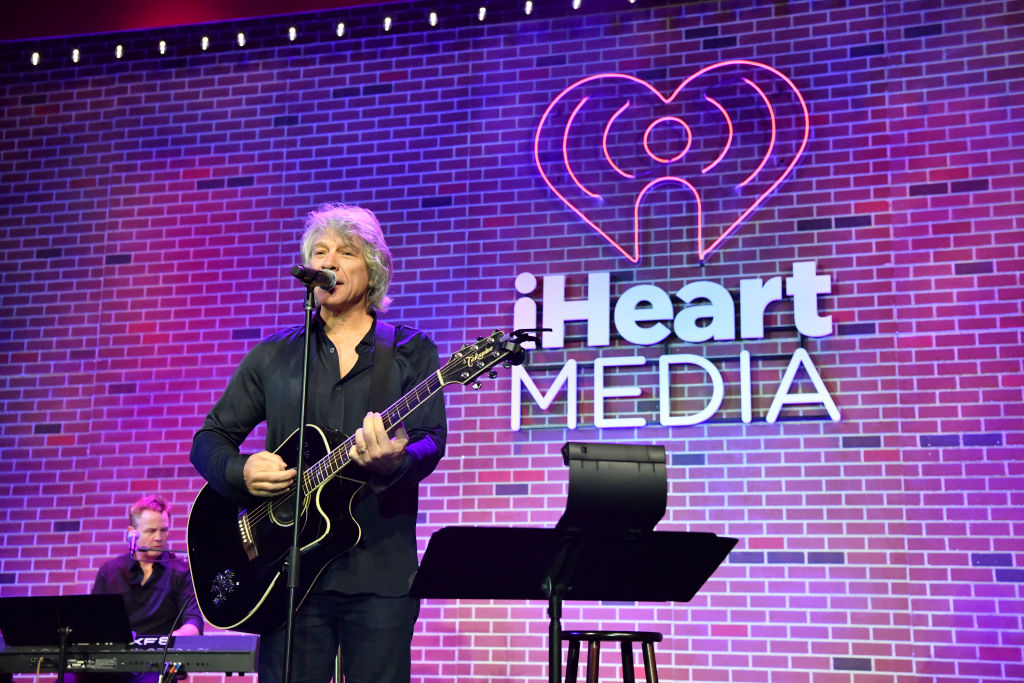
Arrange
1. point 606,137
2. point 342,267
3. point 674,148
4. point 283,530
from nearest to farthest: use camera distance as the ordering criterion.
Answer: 1. point 283,530
2. point 342,267
3. point 674,148
4. point 606,137

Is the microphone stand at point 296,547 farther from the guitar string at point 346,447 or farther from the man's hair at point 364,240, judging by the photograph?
the man's hair at point 364,240

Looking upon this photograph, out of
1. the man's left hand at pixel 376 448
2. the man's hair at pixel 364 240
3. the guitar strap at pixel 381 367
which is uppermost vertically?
the man's hair at pixel 364 240

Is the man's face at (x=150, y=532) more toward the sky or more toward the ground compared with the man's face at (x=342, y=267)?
more toward the ground

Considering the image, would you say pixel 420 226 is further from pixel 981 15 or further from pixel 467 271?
pixel 981 15

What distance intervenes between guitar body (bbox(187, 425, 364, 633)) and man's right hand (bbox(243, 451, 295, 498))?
0.06m

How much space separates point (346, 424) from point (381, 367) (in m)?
0.20

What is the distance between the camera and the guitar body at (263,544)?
321 centimetres

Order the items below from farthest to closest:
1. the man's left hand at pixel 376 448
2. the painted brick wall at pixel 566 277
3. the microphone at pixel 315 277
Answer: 1. the painted brick wall at pixel 566 277
2. the microphone at pixel 315 277
3. the man's left hand at pixel 376 448

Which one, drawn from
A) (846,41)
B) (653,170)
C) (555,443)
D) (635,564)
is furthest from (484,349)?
(846,41)

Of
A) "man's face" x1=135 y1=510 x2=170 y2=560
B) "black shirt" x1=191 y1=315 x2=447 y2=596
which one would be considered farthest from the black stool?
"man's face" x1=135 y1=510 x2=170 y2=560

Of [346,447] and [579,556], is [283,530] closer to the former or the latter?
[346,447]

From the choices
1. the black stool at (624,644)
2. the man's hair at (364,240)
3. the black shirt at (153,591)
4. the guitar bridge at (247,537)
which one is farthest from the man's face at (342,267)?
the black shirt at (153,591)

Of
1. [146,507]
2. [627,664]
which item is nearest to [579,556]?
[627,664]

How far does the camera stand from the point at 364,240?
142 inches
